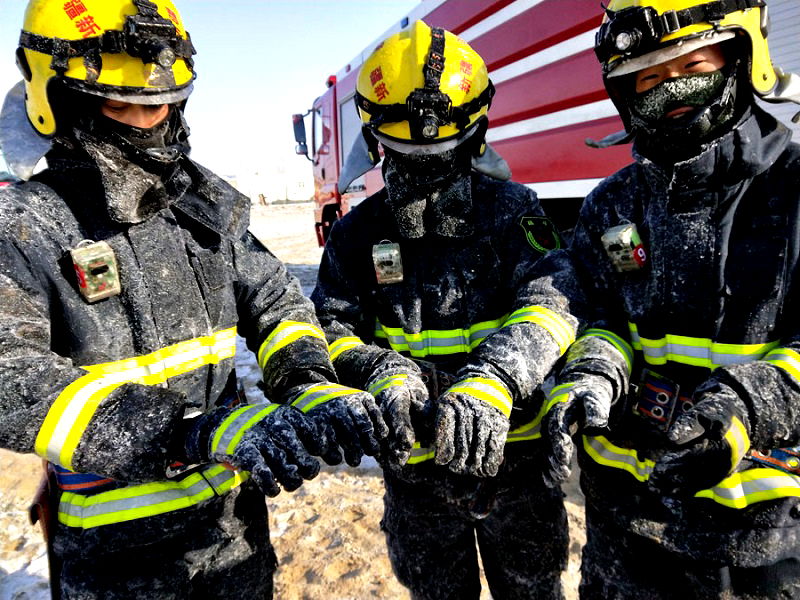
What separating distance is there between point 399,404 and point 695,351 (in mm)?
960

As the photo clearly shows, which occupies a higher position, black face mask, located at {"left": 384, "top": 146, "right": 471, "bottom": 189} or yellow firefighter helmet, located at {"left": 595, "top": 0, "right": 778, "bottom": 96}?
yellow firefighter helmet, located at {"left": 595, "top": 0, "right": 778, "bottom": 96}

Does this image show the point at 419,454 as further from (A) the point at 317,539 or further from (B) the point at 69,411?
(A) the point at 317,539

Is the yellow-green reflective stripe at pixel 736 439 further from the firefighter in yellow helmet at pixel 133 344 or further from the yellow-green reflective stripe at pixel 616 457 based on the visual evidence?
the firefighter in yellow helmet at pixel 133 344

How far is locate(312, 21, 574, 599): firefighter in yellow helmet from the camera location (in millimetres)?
1895

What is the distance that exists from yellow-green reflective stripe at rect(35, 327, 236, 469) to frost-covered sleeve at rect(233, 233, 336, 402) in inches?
5.0

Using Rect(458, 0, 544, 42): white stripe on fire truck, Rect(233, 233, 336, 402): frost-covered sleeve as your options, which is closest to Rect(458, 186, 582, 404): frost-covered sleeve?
Rect(233, 233, 336, 402): frost-covered sleeve

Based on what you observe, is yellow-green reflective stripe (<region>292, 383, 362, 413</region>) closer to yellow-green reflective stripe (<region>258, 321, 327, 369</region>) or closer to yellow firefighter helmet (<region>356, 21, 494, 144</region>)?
yellow-green reflective stripe (<region>258, 321, 327, 369</region>)

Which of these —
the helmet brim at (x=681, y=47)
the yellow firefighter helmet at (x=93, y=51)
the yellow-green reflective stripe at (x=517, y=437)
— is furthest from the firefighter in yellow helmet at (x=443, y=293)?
the yellow firefighter helmet at (x=93, y=51)

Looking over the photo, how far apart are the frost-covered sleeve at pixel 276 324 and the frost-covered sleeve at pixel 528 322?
54 cm

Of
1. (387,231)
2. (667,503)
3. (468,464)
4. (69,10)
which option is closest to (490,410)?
(468,464)

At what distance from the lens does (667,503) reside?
59.4 inches

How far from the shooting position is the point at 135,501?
1470 mm

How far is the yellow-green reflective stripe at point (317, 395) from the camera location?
1503 mm

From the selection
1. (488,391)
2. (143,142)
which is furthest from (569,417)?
(143,142)
